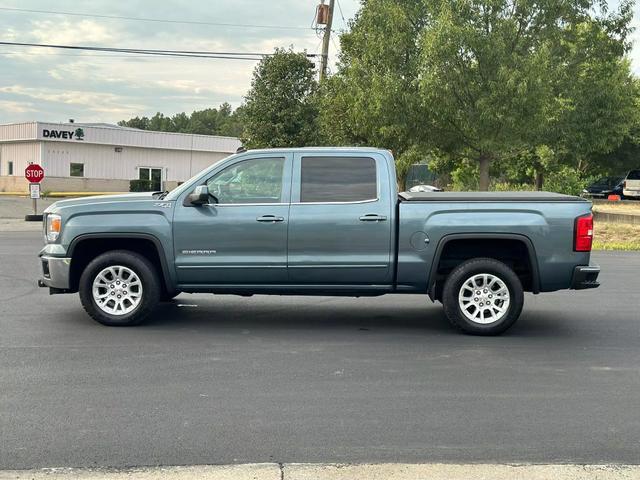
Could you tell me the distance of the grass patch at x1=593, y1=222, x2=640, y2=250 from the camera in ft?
59.7

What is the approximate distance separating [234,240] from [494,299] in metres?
2.80

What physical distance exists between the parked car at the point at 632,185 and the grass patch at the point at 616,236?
973 inches

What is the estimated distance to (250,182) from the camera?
7.85m

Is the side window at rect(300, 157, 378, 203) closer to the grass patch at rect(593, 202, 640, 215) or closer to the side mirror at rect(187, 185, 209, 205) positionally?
the side mirror at rect(187, 185, 209, 205)

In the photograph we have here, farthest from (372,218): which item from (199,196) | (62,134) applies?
(62,134)

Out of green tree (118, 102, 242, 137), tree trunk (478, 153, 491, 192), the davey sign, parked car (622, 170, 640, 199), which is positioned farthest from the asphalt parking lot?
green tree (118, 102, 242, 137)

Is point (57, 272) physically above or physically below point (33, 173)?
below

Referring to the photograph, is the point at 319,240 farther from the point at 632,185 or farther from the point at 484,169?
the point at 632,185

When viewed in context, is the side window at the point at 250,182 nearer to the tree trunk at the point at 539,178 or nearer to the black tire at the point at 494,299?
the black tire at the point at 494,299

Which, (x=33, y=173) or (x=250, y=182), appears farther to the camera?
(x=33, y=173)

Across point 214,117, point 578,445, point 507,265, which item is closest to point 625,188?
point 507,265

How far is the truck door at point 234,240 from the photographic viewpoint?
7602 millimetres

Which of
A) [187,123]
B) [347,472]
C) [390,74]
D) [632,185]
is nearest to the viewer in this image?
[347,472]

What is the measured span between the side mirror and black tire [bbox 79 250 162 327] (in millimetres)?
870
